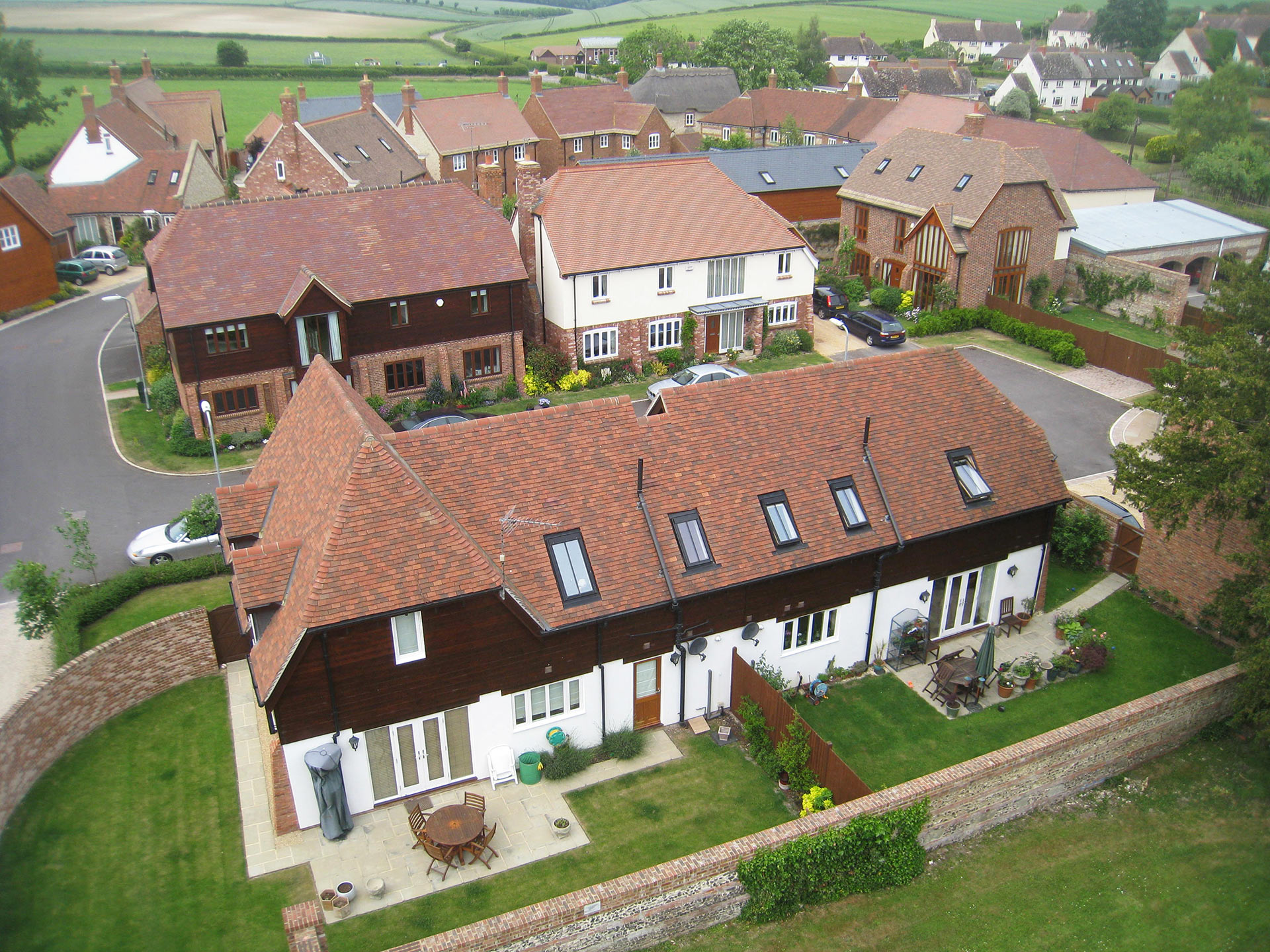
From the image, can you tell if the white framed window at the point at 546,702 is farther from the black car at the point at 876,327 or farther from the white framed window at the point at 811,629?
the black car at the point at 876,327

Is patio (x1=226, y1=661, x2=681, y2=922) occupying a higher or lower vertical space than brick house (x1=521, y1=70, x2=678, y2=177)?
lower

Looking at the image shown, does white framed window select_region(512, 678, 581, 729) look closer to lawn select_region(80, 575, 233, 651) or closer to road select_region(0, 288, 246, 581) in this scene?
lawn select_region(80, 575, 233, 651)

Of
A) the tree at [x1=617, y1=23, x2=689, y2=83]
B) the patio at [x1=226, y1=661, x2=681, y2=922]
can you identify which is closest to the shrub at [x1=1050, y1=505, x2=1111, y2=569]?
the patio at [x1=226, y1=661, x2=681, y2=922]

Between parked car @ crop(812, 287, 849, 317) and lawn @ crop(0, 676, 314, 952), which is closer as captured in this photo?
lawn @ crop(0, 676, 314, 952)

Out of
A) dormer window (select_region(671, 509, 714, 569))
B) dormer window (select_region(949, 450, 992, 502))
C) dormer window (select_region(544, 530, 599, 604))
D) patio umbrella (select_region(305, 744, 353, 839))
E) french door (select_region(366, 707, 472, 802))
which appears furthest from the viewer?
dormer window (select_region(949, 450, 992, 502))

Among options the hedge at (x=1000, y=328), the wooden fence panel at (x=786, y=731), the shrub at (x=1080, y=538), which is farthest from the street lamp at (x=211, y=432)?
the hedge at (x=1000, y=328)

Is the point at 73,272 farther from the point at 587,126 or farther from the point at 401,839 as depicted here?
the point at 401,839
